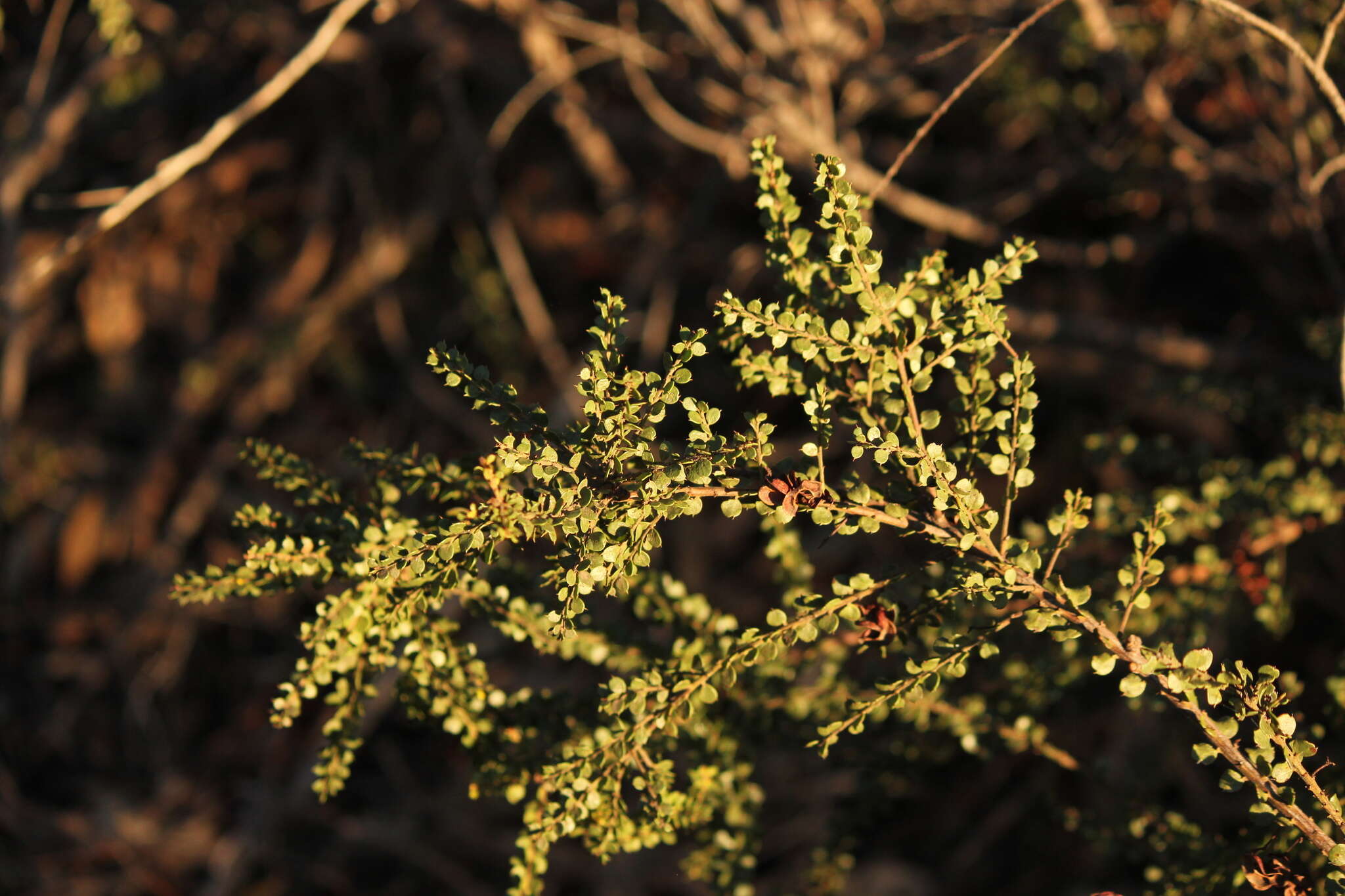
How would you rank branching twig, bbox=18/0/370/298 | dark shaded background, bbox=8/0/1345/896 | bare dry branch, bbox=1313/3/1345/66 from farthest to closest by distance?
dark shaded background, bbox=8/0/1345/896
branching twig, bbox=18/0/370/298
bare dry branch, bbox=1313/3/1345/66

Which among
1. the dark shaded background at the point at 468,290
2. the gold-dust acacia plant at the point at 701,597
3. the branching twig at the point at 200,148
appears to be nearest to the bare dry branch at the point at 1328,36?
the dark shaded background at the point at 468,290

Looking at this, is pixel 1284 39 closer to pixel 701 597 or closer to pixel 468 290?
pixel 701 597

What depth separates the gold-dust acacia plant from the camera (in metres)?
1.24

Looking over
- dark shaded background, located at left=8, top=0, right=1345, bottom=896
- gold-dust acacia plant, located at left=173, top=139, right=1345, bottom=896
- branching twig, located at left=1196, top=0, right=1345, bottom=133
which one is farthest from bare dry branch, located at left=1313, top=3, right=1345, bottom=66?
gold-dust acacia plant, located at left=173, top=139, right=1345, bottom=896

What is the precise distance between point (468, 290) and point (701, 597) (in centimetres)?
352

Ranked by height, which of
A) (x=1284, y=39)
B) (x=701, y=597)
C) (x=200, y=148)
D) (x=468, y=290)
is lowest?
(x=701, y=597)

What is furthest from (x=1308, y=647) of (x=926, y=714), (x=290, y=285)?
(x=290, y=285)

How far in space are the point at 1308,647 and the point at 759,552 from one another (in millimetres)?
2248

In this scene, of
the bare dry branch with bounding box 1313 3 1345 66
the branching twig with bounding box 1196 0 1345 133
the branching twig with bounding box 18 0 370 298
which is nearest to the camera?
the branching twig with bounding box 1196 0 1345 133

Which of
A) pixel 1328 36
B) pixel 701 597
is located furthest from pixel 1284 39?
pixel 701 597

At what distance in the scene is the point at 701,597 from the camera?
166cm

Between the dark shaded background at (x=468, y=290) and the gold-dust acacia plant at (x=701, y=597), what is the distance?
0.57 meters

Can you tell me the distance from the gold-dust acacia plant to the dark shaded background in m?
0.57

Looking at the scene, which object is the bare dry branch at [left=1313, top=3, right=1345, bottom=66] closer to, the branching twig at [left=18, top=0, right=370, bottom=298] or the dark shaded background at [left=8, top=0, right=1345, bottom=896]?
the dark shaded background at [left=8, top=0, right=1345, bottom=896]
